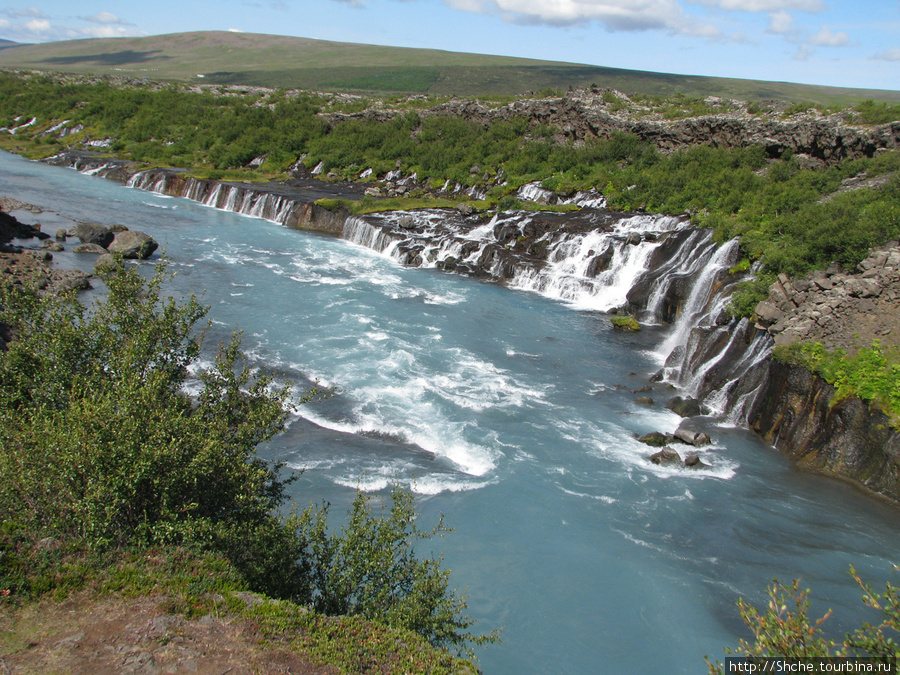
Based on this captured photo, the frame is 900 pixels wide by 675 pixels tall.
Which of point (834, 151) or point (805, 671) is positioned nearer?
point (805, 671)

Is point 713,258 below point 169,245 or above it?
above

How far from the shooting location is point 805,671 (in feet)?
26.2

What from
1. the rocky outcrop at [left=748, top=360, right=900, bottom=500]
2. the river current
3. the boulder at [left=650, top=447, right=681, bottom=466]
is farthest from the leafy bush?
the rocky outcrop at [left=748, top=360, right=900, bottom=500]

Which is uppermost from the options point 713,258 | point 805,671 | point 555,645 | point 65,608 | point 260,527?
point 713,258

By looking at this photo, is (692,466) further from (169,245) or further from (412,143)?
(412,143)

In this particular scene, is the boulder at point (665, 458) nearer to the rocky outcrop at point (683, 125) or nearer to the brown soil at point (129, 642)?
the brown soil at point (129, 642)

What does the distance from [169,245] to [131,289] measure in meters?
31.7

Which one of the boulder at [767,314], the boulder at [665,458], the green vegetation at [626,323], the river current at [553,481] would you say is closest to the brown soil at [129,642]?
the river current at [553,481]

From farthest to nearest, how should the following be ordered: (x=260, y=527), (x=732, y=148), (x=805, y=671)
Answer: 1. (x=732, y=148)
2. (x=260, y=527)
3. (x=805, y=671)

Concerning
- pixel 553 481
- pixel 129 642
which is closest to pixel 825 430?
pixel 553 481

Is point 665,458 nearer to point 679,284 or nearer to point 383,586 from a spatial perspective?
point 383,586

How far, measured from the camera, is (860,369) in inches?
826

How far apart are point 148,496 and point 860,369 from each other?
22.4 meters

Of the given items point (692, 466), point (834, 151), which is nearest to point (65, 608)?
point (692, 466)
